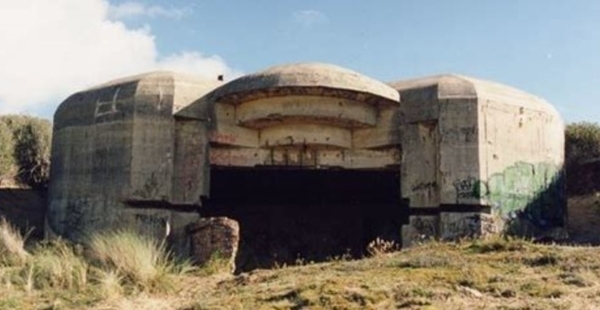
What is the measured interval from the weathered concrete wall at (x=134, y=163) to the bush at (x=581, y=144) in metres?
13.7

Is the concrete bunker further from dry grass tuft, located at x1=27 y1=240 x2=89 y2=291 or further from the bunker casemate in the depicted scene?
dry grass tuft, located at x1=27 y1=240 x2=89 y2=291

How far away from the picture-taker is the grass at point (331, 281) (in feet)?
29.1

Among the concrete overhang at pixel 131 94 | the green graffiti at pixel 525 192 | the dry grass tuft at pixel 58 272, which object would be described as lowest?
the dry grass tuft at pixel 58 272

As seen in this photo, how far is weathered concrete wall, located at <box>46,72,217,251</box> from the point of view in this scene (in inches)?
594

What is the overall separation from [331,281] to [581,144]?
57.4ft

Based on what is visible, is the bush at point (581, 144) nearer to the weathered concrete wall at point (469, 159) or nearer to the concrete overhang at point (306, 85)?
the weathered concrete wall at point (469, 159)

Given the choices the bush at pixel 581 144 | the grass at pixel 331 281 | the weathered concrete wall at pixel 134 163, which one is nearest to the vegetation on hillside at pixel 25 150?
the weathered concrete wall at pixel 134 163

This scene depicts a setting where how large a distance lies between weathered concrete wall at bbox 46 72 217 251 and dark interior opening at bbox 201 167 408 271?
3706 mm

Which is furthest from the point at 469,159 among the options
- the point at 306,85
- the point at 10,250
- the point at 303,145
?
the point at 10,250

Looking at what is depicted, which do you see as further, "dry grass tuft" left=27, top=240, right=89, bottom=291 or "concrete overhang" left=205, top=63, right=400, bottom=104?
"concrete overhang" left=205, top=63, right=400, bottom=104

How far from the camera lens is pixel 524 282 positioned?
927cm

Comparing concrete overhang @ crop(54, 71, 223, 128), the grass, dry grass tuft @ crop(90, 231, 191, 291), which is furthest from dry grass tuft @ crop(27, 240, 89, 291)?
concrete overhang @ crop(54, 71, 223, 128)

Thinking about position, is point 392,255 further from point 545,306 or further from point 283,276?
point 545,306

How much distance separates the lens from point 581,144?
24859 millimetres
